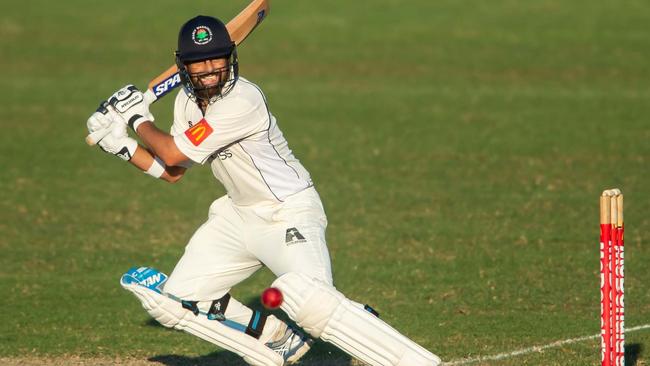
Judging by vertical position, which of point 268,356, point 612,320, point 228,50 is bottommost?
point 268,356

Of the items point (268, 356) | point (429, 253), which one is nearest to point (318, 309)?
point (268, 356)

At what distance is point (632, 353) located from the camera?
21.1 feet

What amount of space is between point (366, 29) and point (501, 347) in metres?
17.0

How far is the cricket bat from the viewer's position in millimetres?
6383

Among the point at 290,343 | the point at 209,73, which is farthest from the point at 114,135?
the point at 290,343

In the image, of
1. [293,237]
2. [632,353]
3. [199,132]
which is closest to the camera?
[199,132]

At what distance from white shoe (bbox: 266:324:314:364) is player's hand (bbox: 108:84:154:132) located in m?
1.46

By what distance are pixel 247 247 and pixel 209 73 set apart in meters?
1.02

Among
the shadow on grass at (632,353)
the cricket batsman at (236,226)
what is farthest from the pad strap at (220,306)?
the shadow on grass at (632,353)

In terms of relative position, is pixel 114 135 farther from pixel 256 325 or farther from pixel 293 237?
pixel 256 325

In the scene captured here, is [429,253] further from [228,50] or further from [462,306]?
[228,50]

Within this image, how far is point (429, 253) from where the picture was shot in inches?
361

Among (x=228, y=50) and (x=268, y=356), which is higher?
(x=228, y=50)

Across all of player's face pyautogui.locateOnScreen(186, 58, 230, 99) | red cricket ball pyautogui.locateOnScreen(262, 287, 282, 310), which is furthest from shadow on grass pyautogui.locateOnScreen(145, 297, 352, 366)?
player's face pyautogui.locateOnScreen(186, 58, 230, 99)
